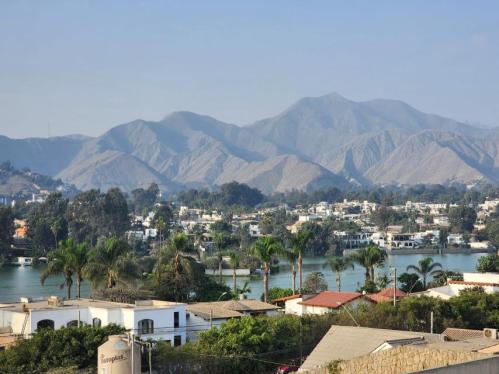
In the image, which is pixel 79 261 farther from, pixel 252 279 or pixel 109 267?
pixel 252 279

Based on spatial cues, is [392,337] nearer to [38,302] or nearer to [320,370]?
[320,370]

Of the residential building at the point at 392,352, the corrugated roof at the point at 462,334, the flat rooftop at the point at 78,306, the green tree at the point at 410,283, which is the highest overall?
the residential building at the point at 392,352

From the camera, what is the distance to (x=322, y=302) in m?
31.1

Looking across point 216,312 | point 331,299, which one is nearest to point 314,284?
point 331,299

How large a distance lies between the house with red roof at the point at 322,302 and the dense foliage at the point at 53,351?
10.2 metres

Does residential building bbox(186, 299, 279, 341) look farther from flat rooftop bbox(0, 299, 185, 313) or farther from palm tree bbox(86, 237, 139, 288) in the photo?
palm tree bbox(86, 237, 139, 288)

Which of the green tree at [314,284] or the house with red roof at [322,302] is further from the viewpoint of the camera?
the green tree at [314,284]

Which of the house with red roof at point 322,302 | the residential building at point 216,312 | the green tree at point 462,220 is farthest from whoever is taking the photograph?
the green tree at point 462,220

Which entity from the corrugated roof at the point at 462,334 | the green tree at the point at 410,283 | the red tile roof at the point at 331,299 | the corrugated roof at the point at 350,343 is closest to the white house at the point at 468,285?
the red tile roof at the point at 331,299

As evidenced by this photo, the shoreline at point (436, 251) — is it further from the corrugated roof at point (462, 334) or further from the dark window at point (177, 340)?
the corrugated roof at point (462, 334)

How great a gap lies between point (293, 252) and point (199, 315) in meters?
12.3

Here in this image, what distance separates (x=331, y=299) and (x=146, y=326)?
7597 mm

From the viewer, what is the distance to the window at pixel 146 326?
25531mm

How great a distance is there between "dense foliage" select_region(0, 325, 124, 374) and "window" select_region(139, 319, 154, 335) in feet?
13.0
